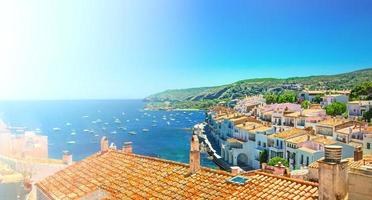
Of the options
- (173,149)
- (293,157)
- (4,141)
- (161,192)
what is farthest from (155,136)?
(161,192)

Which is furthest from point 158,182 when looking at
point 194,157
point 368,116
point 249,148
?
point 368,116

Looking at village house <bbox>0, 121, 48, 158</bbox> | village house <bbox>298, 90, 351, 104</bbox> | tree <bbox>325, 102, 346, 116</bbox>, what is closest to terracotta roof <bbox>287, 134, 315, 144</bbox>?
tree <bbox>325, 102, 346, 116</bbox>

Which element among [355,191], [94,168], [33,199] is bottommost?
[33,199]

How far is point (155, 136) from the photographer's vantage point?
314ft

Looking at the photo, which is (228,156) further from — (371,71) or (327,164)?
(371,71)

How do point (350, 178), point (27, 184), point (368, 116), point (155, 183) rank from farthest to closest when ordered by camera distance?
1. point (368, 116)
2. point (27, 184)
3. point (155, 183)
4. point (350, 178)

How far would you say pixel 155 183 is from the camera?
11141 millimetres

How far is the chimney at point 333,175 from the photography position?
22.1 ft

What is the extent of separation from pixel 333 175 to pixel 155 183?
560 cm

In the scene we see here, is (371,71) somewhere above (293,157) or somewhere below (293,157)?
above

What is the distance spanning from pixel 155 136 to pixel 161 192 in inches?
3371

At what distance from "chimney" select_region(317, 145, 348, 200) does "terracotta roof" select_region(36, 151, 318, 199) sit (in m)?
0.97

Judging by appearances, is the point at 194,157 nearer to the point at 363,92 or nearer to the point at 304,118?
the point at 304,118

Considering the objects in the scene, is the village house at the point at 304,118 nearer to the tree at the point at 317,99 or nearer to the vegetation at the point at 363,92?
the vegetation at the point at 363,92
